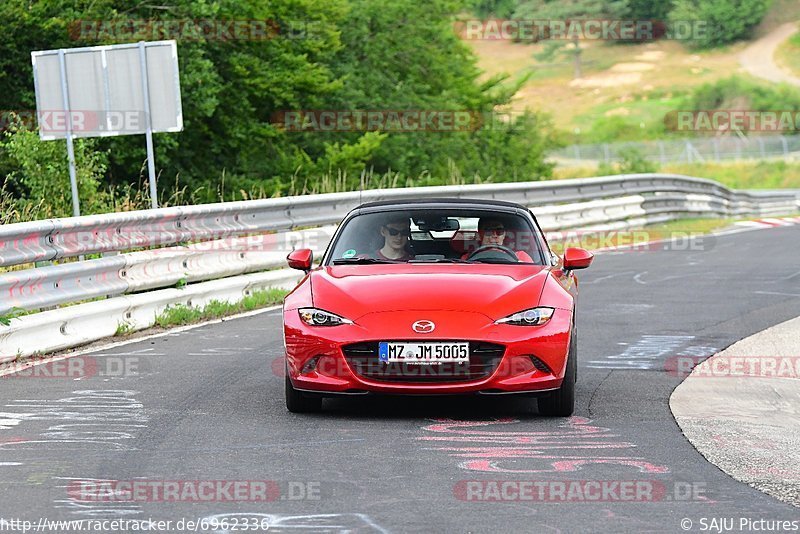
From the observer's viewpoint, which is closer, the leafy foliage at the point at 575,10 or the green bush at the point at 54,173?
the green bush at the point at 54,173

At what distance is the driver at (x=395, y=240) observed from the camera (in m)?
9.29

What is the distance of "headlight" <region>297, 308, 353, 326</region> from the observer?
824 cm

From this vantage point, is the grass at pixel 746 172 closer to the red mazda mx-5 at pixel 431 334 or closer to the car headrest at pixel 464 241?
the car headrest at pixel 464 241

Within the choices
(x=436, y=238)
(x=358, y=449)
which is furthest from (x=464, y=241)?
(x=358, y=449)

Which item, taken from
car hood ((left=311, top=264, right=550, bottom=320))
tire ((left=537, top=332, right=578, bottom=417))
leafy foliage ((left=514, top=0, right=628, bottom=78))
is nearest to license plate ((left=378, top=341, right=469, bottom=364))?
car hood ((left=311, top=264, right=550, bottom=320))

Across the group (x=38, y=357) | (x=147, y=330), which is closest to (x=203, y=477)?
(x=38, y=357)

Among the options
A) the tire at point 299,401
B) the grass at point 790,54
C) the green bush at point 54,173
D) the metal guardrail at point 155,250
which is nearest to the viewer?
the tire at point 299,401

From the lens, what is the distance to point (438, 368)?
26.4 ft

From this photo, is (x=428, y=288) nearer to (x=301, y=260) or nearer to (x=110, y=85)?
(x=301, y=260)

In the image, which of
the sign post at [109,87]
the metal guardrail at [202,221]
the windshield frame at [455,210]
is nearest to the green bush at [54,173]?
the sign post at [109,87]

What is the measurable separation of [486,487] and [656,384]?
353cm

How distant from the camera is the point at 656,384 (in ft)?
31.3

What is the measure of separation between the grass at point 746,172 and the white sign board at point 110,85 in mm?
53593

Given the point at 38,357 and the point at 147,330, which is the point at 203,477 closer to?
the point at 38,357
